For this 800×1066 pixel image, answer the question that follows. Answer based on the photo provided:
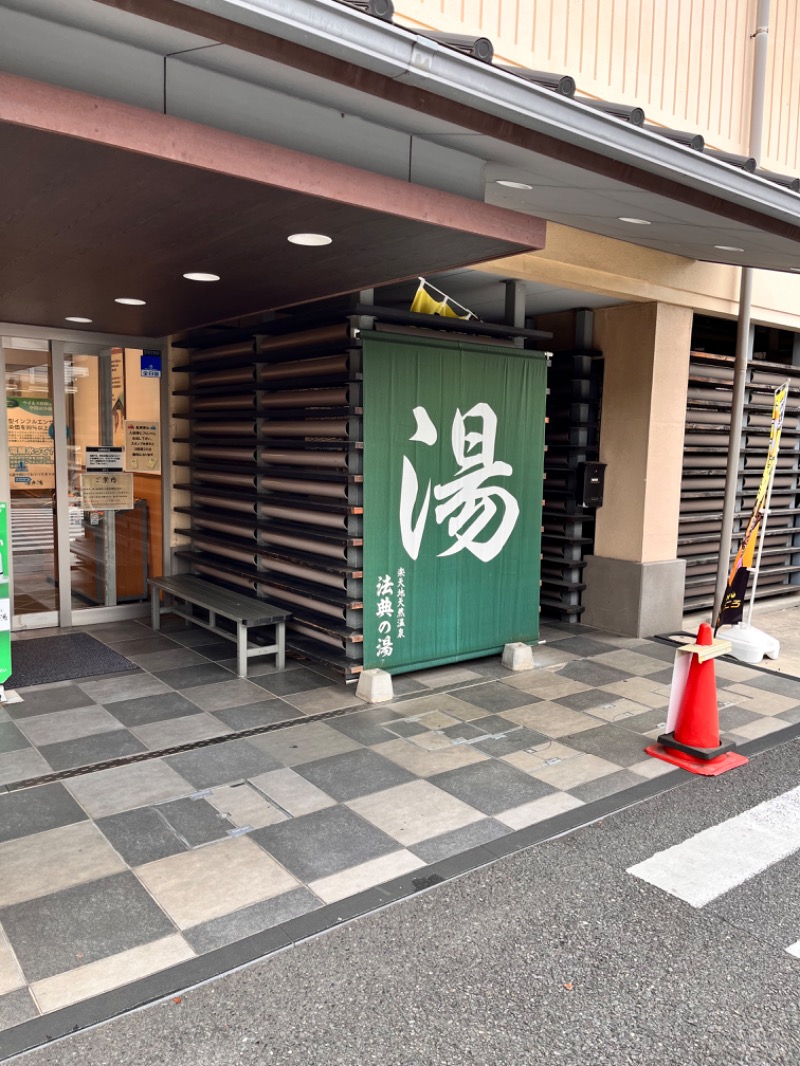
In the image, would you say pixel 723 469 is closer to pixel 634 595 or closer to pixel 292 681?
pixel 634 595

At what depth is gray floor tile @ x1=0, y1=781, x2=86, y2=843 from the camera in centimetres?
388

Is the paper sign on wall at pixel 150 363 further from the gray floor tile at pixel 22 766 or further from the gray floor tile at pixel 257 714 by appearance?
the gray floor tile at pixel 22 766

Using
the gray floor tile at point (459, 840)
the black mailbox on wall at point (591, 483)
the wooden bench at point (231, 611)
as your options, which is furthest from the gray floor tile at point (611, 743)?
the black mailbox on wall at point (591, 483)

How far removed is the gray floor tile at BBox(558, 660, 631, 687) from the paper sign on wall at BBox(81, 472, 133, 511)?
473 cm

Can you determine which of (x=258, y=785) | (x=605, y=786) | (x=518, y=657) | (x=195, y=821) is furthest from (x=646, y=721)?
(x=195, y=821)

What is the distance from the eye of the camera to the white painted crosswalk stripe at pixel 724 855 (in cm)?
358

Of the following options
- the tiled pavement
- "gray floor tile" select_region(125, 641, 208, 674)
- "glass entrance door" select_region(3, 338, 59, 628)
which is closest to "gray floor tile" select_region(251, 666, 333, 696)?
the tiled pavement

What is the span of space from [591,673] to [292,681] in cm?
255

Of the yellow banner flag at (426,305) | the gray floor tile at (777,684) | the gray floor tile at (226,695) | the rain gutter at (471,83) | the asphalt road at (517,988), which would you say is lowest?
the asphalt road at (517,988)

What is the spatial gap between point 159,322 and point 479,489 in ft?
10.5

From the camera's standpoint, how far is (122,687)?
5996 mm

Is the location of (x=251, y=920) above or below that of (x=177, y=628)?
below

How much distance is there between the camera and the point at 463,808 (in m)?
4.21

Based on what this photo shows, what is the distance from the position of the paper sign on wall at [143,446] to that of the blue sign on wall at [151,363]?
52 cm
